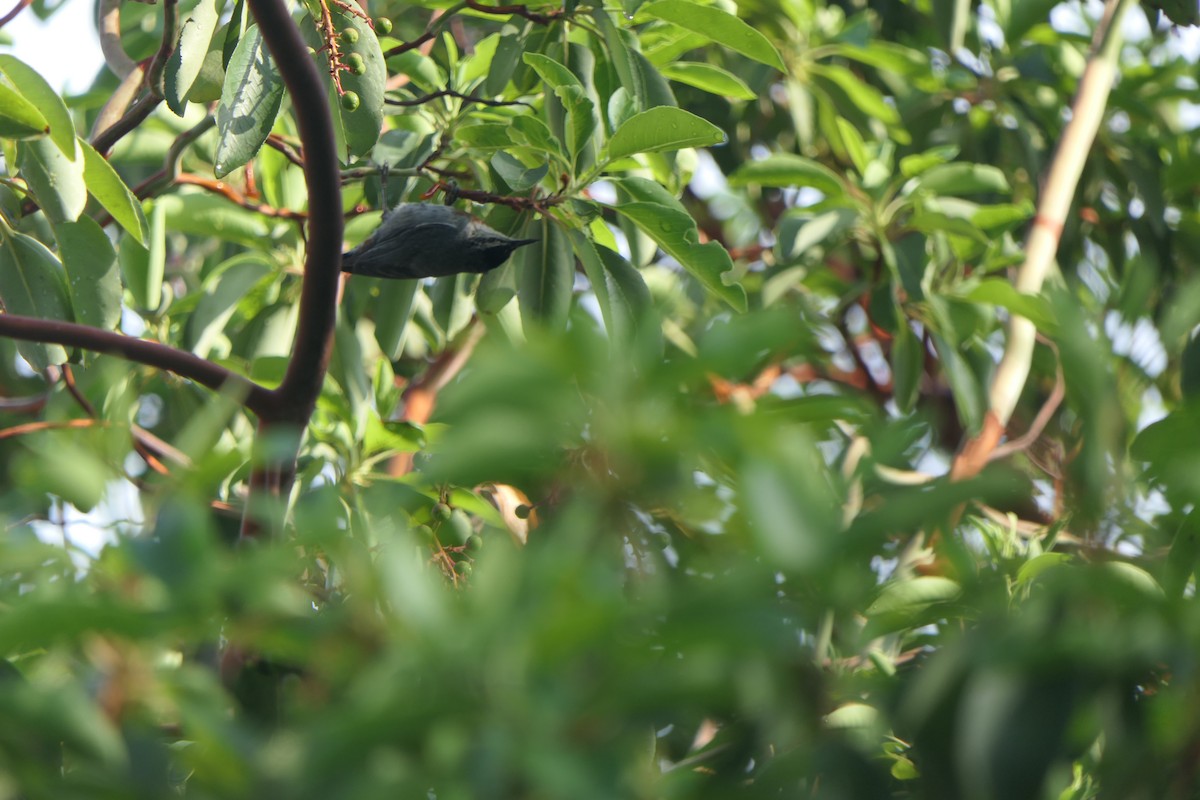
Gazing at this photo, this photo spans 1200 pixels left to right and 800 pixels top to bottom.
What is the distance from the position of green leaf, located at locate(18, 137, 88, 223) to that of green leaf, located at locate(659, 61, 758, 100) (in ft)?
2.42

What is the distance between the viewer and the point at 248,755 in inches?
17.5

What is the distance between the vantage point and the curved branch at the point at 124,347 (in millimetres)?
1045

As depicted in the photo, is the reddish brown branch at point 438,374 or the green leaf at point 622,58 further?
the reddish brown branch at point 438,374

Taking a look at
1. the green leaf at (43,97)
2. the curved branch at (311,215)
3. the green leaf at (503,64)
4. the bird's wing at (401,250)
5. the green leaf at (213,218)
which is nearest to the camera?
the curved branch at (311,215)

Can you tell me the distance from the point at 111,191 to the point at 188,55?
6.9 inches

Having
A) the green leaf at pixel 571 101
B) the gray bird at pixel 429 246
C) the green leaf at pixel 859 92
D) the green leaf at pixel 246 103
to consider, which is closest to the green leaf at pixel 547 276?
the gray bird at pixel 429 246

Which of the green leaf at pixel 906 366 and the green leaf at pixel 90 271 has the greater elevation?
the green leaf at pixel 90 271

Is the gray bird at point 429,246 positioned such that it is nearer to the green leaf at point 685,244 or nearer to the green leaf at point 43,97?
the green leaf at point 685,244

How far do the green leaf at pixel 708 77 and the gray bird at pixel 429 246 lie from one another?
0.36 meters

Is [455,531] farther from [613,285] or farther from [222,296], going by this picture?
[222,296]

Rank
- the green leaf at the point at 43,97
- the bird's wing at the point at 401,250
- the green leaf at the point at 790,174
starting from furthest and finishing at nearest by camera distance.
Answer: the green leaf at the point at 790,174 < the bird's wing at the point at 401,250 < the green leaf at the point at 43,97

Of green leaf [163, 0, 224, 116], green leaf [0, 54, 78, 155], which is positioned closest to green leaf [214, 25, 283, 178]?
green leaf [163, 0, 224, 116]

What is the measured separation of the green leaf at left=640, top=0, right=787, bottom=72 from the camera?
137 centimetres

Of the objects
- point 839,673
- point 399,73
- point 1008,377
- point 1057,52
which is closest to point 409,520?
point 839,673
